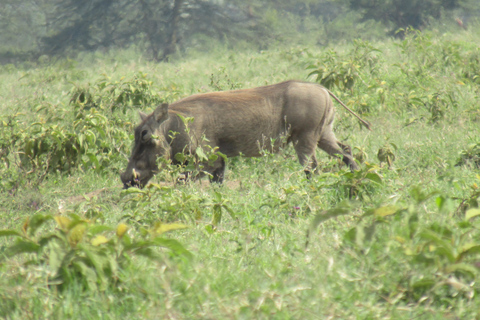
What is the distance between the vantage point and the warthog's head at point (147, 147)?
16.2 ft

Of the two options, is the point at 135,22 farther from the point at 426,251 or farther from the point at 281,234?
the point at 426,251

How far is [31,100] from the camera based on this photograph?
8961 mm

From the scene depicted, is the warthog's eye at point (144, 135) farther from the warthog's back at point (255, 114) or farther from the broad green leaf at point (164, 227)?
the broad green leaf at point (164, 227)

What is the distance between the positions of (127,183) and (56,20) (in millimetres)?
20437

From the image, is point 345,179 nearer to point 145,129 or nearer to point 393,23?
point 145,129

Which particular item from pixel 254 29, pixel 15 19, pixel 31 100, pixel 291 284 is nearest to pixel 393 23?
pixel 254 29

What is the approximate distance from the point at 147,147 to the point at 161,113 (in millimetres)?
330

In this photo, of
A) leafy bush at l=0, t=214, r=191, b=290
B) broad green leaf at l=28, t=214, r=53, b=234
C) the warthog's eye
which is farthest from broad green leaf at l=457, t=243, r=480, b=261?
the warthog's eye

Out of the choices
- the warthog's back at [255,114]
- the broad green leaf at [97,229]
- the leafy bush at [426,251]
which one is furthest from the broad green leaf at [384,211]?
the warthog's back at [255,114]

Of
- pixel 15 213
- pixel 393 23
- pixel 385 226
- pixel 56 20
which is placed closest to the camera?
pixel 385 226

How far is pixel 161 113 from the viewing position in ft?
16.3

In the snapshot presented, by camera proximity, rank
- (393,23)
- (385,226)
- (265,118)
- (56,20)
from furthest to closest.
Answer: (393,23) → (56,20) → (265,118) → (385,226)

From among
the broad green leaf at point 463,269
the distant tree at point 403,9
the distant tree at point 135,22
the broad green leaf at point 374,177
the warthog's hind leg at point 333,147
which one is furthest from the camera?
the distant tree at point 403,9

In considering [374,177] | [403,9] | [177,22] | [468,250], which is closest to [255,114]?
[374,177]
